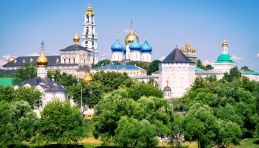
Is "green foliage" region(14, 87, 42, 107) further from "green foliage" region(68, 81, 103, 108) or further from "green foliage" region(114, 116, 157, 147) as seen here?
"green foliage" region(114, 116, 157, 147)

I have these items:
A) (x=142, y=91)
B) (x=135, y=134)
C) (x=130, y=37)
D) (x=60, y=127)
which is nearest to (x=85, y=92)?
(x=142, y=91)

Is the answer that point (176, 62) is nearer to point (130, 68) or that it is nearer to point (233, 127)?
point (130, 68)

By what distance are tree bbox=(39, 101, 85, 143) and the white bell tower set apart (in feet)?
253

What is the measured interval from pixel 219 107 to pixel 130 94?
32.7ft

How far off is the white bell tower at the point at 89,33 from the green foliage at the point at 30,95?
203 feet

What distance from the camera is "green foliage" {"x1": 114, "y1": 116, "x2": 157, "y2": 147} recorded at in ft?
129

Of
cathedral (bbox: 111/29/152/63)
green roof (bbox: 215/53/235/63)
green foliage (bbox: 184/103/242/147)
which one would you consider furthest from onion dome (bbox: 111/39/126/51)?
green foliage (bbox: 184/103/242/147)

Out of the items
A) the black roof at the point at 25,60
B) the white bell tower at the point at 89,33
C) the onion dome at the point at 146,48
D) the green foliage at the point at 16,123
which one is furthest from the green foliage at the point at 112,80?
the white bell tower at the point at 89,33

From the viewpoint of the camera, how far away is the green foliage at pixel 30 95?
176 feet

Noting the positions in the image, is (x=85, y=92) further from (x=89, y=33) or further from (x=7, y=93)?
(x=89, y=33)

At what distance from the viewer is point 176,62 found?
7512cm

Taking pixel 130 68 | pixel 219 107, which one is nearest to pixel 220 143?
pixel 219 107

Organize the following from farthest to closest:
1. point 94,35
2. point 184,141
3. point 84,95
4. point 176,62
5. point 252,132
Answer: point 94,35
point 176,62
point 84,95
point 252,132
point 184,141

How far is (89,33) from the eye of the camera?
119 meters
